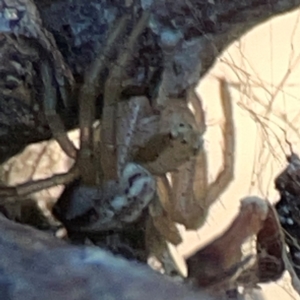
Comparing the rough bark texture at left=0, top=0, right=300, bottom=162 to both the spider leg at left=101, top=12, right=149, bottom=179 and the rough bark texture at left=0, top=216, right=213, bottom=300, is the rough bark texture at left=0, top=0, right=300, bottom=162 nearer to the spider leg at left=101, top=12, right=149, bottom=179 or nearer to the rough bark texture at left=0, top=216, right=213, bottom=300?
the spider leg at left=101, top=12, right=149, bottom=179

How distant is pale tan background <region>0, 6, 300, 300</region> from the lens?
→ 1.67 ft

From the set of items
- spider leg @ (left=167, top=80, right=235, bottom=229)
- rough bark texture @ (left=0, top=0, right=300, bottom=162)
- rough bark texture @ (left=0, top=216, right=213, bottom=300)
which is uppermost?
rough bark texture @ (left=0, top=0, right=300, bottom=162)

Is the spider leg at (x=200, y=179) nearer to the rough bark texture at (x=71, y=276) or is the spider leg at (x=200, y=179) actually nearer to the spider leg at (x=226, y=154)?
the spider leg at (x=226, y=154)

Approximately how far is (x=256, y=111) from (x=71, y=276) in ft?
0.59

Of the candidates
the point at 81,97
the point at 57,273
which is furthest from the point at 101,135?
the point at 57,273

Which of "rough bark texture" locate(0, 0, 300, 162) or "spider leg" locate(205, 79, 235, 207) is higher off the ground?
"rough bark texture" locate(0, 0, 300, 162)

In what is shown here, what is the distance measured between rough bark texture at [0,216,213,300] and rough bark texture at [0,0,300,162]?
116 millimetres

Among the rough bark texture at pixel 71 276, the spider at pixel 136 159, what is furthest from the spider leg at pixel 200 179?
the rough bark texture at pixel 71 276

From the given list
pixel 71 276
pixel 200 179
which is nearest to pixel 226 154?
pixel 200 179

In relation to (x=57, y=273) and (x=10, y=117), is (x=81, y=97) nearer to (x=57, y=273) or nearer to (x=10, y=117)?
(x=10, y=117)

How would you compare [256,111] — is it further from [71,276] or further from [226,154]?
[71,276]

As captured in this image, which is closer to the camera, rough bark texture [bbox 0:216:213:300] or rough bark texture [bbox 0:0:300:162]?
rough bark texture [bbox 0:216:213:300]

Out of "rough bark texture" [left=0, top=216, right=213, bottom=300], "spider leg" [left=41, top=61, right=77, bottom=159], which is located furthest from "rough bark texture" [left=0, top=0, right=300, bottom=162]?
"rough bark texture" [left=0, top=216, right=213, bottom=300]

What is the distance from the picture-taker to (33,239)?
428 millimetres
